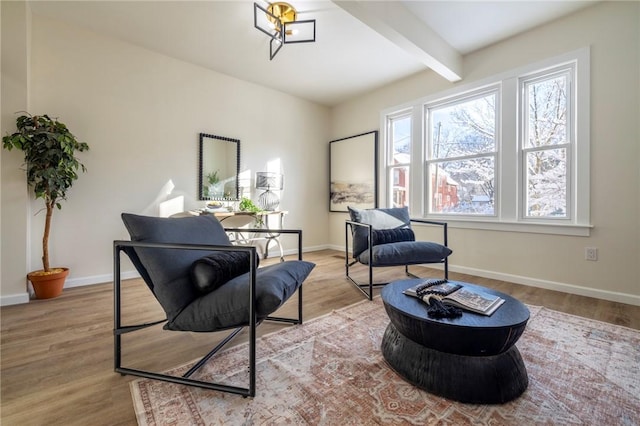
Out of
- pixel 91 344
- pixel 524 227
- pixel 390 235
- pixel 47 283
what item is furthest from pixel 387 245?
pixel 47 283

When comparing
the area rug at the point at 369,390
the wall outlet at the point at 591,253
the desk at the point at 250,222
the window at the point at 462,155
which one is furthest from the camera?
the desk at the point at 250,222

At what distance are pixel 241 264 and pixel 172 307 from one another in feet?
1.29

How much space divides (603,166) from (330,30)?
9.46ft

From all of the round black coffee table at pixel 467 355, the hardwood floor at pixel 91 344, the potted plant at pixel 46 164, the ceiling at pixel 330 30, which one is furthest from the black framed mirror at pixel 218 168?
the round black coffee table at pixel 467 355

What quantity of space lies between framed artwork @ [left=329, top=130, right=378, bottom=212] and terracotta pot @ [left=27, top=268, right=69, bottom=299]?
12.2 ft

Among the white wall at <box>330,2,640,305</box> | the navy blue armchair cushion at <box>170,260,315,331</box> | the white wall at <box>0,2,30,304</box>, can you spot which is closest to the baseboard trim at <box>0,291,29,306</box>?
the white wall at <box>0,2,30,304</box>

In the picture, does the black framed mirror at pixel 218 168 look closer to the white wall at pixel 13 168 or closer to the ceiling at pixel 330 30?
the ceiling at pixel 330 30

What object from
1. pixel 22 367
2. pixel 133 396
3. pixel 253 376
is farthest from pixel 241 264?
pixel 22 367

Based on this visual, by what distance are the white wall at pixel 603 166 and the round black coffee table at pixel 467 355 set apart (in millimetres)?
1980

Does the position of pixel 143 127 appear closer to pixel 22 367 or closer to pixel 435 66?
pixel 22 367

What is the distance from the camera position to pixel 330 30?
2.88m

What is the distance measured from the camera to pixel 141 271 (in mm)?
1354

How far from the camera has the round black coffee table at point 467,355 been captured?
1156 millimetres

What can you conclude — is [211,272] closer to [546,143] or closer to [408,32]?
[408,32]
